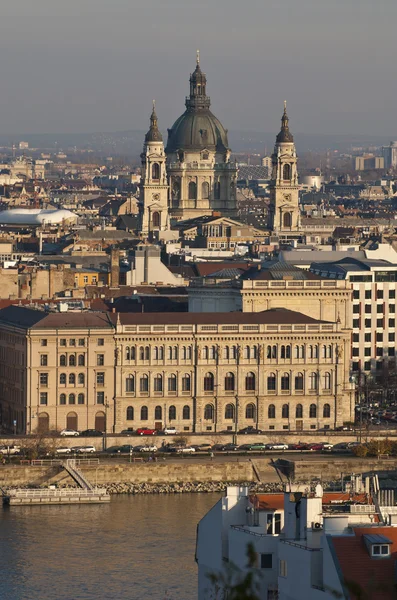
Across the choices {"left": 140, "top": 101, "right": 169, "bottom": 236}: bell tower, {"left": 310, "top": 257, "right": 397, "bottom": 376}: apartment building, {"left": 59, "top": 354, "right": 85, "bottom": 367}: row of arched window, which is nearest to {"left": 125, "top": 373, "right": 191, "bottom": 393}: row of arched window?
{"left": 59, "top": 354, "right": 85, "bottom": 367}: row of arched window

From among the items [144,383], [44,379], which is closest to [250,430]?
[144,383]

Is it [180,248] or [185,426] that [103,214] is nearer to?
[180,248]

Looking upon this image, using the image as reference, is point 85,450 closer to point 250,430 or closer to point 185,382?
point 185,382

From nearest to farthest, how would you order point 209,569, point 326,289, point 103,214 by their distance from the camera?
point 209,569, point 326,289, point 103,214

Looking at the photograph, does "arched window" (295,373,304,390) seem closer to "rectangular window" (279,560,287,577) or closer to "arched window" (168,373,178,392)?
"arched window" (168,373,178,392)

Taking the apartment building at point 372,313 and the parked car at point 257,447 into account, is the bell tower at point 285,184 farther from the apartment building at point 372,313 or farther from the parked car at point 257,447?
the parked car at point 257,447

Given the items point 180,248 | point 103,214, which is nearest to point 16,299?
point 180,248

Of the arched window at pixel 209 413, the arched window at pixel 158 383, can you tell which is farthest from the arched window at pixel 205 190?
the arched window at pixel 158 383
